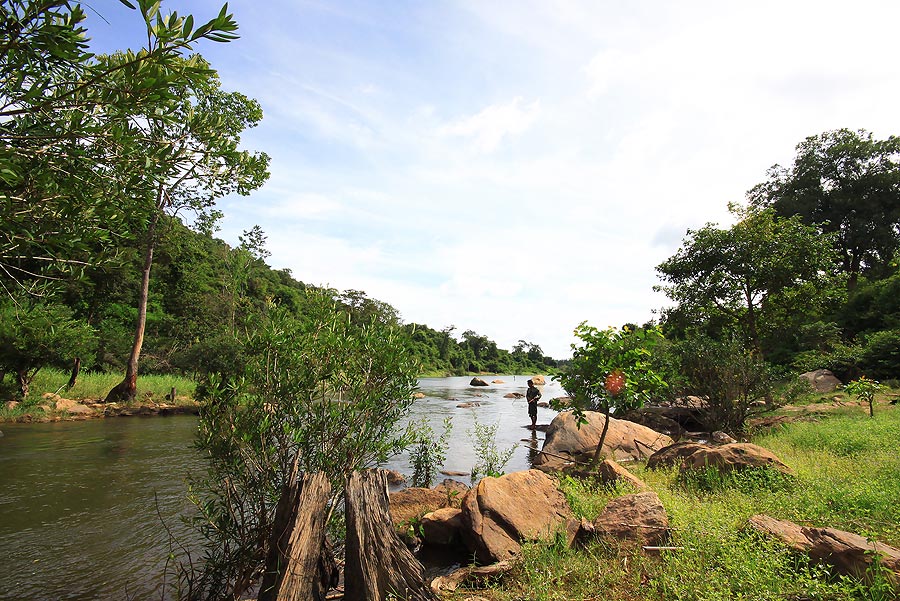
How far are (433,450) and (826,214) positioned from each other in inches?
1734

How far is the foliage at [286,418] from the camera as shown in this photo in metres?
5.23

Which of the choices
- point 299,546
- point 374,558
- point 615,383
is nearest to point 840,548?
point 374,558

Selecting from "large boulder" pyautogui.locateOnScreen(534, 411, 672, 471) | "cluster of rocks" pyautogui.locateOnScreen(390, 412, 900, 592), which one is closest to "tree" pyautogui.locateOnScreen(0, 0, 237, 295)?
"cluster of rocks" pyautogui.locateOnScreen(390, 412, 900, 592)

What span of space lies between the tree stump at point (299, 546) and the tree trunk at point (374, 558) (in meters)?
0.32

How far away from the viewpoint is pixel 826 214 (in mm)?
38000

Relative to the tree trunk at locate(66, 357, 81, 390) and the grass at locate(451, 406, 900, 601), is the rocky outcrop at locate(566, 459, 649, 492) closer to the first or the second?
the grass at locate(451, 406, 900, 601)

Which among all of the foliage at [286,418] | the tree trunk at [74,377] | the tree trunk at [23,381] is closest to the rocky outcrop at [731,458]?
the foliage at [286,418]

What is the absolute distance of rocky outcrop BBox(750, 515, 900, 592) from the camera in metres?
3.92

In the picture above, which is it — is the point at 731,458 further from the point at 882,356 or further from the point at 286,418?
the point at 882,356

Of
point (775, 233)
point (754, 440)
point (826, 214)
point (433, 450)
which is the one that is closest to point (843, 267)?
point (826, 214)

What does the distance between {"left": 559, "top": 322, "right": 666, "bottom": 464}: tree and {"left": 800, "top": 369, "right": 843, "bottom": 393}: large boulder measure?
16589 millimetres

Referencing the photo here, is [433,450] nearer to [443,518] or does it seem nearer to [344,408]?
[443,518]

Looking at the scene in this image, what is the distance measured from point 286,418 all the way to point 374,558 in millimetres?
2051

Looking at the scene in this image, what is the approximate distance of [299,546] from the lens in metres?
4.48
